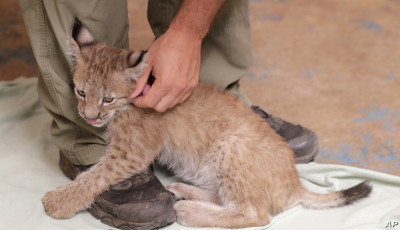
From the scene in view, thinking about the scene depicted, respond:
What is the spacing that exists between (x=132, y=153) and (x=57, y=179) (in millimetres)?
591

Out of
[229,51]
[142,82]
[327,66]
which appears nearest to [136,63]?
[142,82]

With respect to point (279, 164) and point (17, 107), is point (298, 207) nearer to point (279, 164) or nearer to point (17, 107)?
point (279, 164)

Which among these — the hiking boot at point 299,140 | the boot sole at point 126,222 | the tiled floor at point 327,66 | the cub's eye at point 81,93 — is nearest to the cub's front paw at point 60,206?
the boot sole at point 126,222

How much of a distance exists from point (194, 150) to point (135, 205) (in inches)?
17.7

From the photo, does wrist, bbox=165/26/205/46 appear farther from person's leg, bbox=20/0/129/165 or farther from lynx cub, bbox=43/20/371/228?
person's leg, bbox=20/0/129/165

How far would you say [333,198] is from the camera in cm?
257

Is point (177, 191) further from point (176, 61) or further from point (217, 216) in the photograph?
point (176, 61)

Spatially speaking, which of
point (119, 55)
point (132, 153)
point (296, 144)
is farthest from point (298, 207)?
point (119, 55)

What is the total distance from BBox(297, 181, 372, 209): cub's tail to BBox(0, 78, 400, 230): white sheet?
1.4 inches

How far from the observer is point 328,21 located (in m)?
5.09

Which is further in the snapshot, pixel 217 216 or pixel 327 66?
→ pixel 327 66

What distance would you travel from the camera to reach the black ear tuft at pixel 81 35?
2.38m

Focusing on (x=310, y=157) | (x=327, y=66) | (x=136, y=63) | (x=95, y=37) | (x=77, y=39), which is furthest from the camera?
(x=327, y=66)

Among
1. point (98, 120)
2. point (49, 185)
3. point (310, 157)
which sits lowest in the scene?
point (49, 185)
